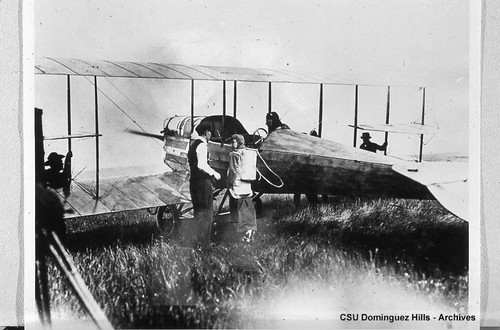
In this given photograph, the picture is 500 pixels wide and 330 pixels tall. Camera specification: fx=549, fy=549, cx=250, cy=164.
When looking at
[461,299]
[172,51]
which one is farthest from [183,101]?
[461,299]

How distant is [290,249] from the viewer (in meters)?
2.03

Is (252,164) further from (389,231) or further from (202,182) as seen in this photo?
(389,231)

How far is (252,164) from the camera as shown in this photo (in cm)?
206

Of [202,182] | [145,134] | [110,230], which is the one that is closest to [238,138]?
[202,182]

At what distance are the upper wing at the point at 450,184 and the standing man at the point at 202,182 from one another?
2.27 feet

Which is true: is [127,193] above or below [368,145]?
below

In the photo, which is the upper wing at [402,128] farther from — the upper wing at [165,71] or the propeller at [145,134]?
the propeller at [145,134]

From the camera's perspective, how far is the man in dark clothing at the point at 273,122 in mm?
2033

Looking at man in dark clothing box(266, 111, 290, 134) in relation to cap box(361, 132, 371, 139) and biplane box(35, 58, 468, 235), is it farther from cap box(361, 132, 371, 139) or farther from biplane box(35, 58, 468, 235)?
cap box(361, 132, 371, 139)

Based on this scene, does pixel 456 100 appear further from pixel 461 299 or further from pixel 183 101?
pixel 183 101

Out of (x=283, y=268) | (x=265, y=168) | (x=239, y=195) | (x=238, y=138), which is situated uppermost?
(x=238, y=138)

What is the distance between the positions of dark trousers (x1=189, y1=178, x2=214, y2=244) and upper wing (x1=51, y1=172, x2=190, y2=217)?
3 cm

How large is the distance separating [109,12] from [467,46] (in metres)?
1.31

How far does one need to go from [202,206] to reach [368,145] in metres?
0.66
